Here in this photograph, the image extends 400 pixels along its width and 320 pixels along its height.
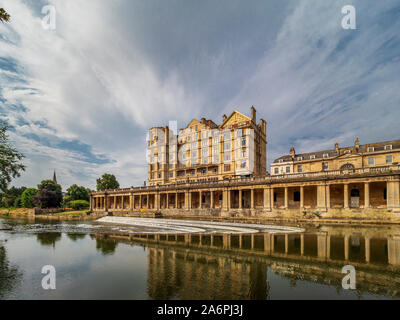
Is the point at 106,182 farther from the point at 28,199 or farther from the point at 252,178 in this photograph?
the point at 252,178

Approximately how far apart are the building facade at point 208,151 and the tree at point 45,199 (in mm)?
37079

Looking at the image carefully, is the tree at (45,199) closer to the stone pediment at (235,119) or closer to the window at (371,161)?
the stone pediment at (235,119)

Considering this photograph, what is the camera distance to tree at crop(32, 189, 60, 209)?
232 ft

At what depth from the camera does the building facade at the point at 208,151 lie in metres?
51.1

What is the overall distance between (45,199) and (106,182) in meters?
20.1

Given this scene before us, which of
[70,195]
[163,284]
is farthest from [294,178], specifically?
[70,195]

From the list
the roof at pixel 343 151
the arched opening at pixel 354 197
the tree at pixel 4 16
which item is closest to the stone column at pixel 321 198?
the arched opening at pixel 354 197

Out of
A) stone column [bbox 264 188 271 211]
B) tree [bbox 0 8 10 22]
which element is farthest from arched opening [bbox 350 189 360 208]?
tree [bbox 0 8 10 22]

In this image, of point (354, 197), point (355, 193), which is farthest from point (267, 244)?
point (355, 193)

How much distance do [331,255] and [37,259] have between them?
18714 mm

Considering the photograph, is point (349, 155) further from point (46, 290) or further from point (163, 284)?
point (46, 290)

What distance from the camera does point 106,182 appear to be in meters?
79.4

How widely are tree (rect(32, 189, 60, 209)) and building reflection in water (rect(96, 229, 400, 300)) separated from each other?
2900 inches

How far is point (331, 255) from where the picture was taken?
12547mm
